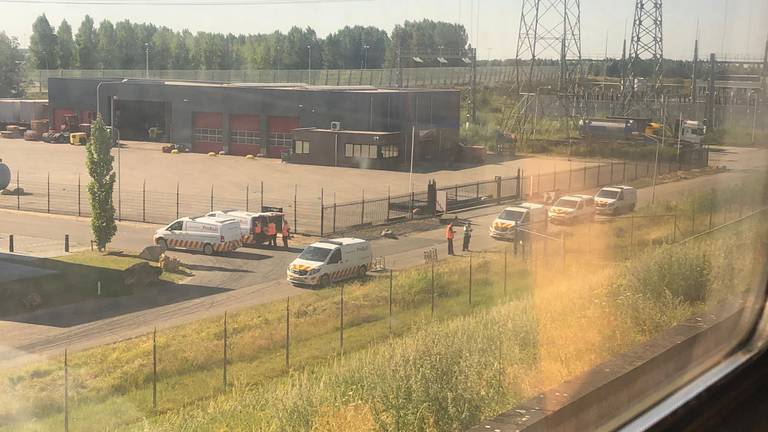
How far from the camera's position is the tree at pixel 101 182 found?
15.9ft

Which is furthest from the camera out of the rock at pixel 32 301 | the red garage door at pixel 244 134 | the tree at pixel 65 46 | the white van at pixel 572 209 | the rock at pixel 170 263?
the red garage door at pixel 244 134

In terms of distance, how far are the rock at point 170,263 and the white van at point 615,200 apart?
307 cm

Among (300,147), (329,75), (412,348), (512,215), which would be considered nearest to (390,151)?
(300,147)

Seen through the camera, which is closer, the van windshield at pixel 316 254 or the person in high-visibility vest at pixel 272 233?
the van windshield at pixel 316 254

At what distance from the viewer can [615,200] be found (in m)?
7.01

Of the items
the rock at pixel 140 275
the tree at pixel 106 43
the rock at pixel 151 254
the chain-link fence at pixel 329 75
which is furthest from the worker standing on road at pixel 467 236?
the tree at pixel 106 43

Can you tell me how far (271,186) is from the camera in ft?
25.8

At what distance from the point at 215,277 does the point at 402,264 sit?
5.01 feet

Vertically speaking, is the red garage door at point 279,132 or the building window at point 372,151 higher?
the red garage door at point 279,132

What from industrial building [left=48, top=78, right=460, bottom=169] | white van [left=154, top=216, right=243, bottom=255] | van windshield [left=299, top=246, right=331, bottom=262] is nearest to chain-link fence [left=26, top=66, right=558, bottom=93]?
industrial building [left=48, top=78, right=460, bottom=169]

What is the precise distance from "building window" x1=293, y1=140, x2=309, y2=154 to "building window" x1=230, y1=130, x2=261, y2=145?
0.58m

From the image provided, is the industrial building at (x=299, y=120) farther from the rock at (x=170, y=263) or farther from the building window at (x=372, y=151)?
the rock at (x=170, y=263)

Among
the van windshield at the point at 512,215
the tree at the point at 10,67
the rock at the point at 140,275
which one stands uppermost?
the tree at the point at 10,67

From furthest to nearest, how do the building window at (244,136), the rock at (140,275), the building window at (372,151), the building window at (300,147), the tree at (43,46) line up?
1. the building window at (300,147)
2. the building window at (372,151)
3. the building window at (244,136)
4. the rock at (140,275)
5. the tree at (43,46)
